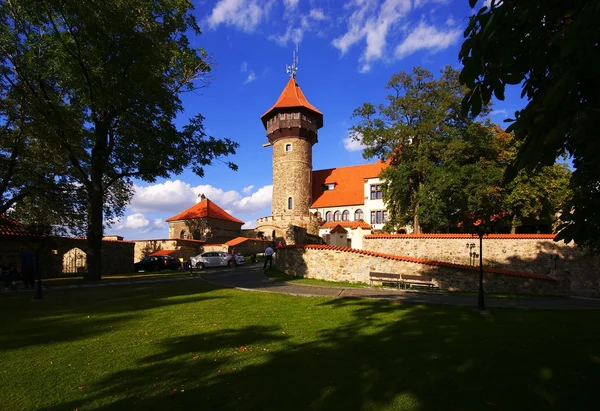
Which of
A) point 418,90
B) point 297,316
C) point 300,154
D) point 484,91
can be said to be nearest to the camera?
point 484,91

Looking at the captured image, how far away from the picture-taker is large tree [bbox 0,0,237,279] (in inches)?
616

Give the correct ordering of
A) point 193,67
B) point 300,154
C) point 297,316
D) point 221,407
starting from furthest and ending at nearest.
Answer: point 300,154
point 193,67
point 297,316
point 221,407

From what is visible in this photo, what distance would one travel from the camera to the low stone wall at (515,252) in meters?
21.4

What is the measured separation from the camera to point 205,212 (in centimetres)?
4684

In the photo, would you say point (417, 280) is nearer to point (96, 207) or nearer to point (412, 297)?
point (412, 297)

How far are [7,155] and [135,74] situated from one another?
8.62 metres

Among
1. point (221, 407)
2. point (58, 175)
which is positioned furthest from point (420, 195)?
point (221, 407)

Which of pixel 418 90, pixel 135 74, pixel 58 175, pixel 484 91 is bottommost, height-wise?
pixel 484 91

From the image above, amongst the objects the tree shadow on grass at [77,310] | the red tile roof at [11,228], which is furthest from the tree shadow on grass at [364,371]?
the red tile roof at [11,228]

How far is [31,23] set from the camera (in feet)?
53.2

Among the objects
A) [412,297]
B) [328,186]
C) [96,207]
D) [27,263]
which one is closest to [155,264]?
[96,207]

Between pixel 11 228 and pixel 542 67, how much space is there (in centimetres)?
2541

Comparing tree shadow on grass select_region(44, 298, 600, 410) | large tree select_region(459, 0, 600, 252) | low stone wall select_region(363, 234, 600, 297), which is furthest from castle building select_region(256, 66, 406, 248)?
large tree select_region(459, 0, 600, 252)

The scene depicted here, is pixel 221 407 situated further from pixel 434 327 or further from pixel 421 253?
pixel 421 253
